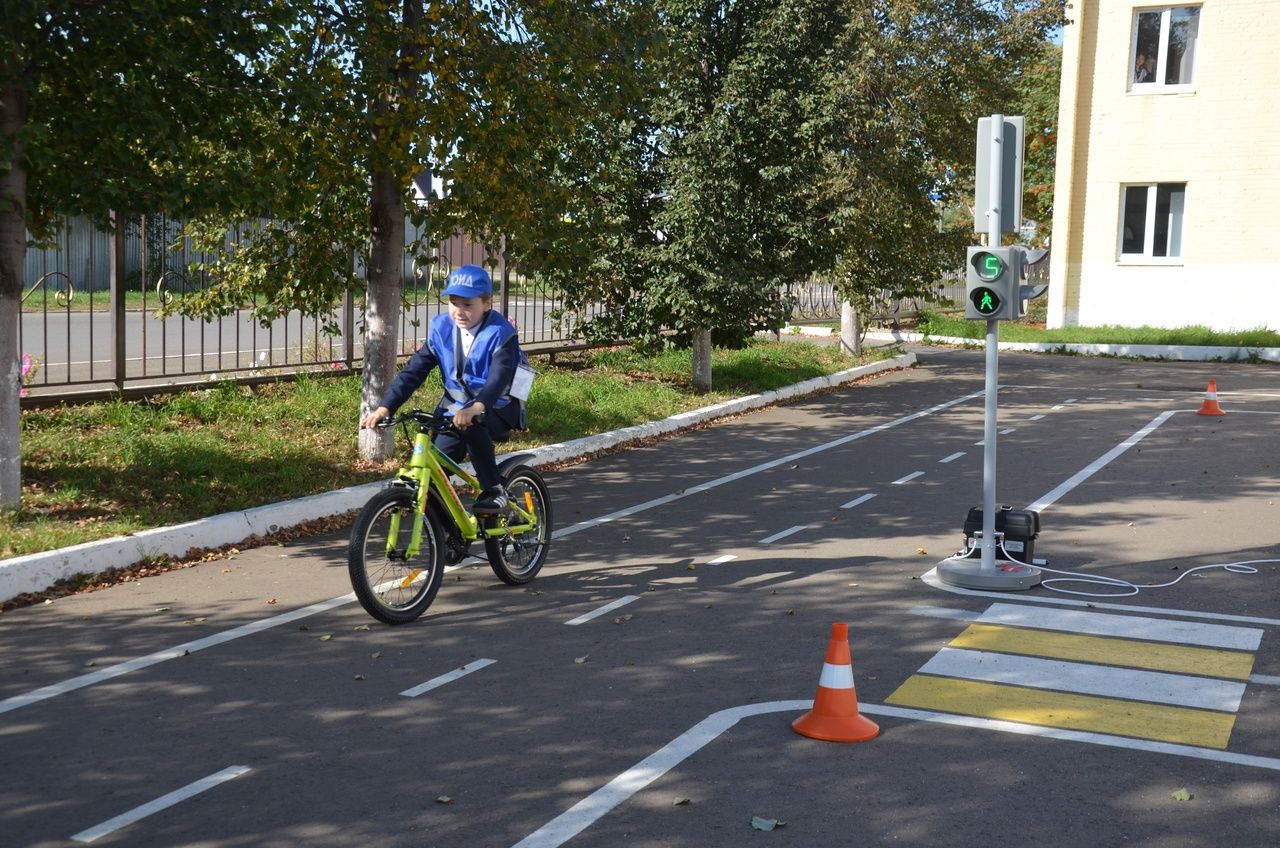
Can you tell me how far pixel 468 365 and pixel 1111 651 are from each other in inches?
156

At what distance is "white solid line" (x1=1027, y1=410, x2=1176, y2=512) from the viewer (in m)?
11.2

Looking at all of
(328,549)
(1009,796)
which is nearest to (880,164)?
(328,549)

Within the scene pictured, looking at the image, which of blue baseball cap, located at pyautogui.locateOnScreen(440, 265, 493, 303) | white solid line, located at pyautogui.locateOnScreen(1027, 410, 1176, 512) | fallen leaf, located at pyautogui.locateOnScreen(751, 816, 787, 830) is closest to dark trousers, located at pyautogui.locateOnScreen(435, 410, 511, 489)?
blue baseball cap, located at pyautogui.locateOnScreen(440, 265, 493, 303)

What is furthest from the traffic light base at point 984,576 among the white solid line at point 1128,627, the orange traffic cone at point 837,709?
the orange traffic cone at point 837,709

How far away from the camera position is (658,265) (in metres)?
17.0

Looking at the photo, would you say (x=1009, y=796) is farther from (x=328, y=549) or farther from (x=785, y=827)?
(x=328, y=549)

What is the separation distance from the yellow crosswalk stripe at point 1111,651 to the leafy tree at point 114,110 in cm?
572

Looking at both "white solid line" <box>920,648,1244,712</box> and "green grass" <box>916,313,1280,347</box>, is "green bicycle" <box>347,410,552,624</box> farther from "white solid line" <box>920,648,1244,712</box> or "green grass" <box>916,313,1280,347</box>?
"green grass" <box>916,313,1280,347</box>

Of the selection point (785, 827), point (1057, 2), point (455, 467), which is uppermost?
point (1057, 2)

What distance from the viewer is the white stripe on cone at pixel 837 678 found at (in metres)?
5.54

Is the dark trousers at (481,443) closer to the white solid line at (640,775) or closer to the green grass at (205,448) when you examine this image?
the green grass at (205,448)

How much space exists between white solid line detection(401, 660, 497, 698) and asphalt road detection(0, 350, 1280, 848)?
2 cm

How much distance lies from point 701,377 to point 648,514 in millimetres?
7873

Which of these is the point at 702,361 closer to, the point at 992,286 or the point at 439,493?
the point at 992,286
